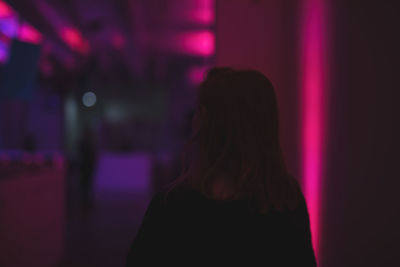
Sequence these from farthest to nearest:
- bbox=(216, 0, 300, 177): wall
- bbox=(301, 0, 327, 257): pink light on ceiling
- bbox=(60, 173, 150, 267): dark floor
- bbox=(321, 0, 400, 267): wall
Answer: bbox=(60, 173, 150, 267): dark floor
bbox=(216, 0, 300, 177): wall
bbox=(301, 0, 327, 257): pink light on ceiling
bbox=(321, 0, 400, 267): wall

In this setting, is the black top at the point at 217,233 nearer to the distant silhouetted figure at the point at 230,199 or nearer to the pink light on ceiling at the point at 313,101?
the distant silhouetted figure at the point at 230,199

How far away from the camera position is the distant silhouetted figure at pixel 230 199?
0.94m

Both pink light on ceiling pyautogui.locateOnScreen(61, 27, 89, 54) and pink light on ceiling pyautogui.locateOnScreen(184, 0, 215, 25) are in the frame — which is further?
pink light on ceiling pyautogui.locateOnScreen(61, 27, 89, 54)

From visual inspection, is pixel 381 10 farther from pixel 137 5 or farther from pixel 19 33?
pixel 19 33

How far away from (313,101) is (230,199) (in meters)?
1.15

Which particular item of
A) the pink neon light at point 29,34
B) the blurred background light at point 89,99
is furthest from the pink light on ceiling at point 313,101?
the blurred background light at point 89,99

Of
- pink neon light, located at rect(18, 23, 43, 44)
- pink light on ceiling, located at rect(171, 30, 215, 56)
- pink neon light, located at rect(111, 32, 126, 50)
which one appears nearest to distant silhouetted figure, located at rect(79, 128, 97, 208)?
pink neon light, located at rect(18, 23, 43, 44)

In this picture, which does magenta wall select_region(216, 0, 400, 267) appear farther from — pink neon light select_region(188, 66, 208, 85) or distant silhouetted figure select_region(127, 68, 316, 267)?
pink neon light select_region(188, 66, 208, 85)

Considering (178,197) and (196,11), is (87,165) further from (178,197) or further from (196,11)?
Result: (178,197)

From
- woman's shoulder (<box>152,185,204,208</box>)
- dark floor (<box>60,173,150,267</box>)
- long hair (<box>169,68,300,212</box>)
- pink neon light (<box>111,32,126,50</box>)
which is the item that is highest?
pink neon light (<box>111,32,126,50</box>)

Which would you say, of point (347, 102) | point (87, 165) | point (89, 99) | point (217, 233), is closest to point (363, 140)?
point (347, 102)

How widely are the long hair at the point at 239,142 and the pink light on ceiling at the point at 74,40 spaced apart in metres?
6.43

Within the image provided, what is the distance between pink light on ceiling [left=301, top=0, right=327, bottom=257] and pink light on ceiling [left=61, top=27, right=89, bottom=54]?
5820mm

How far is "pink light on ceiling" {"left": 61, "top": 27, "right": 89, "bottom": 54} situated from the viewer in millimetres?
6810
